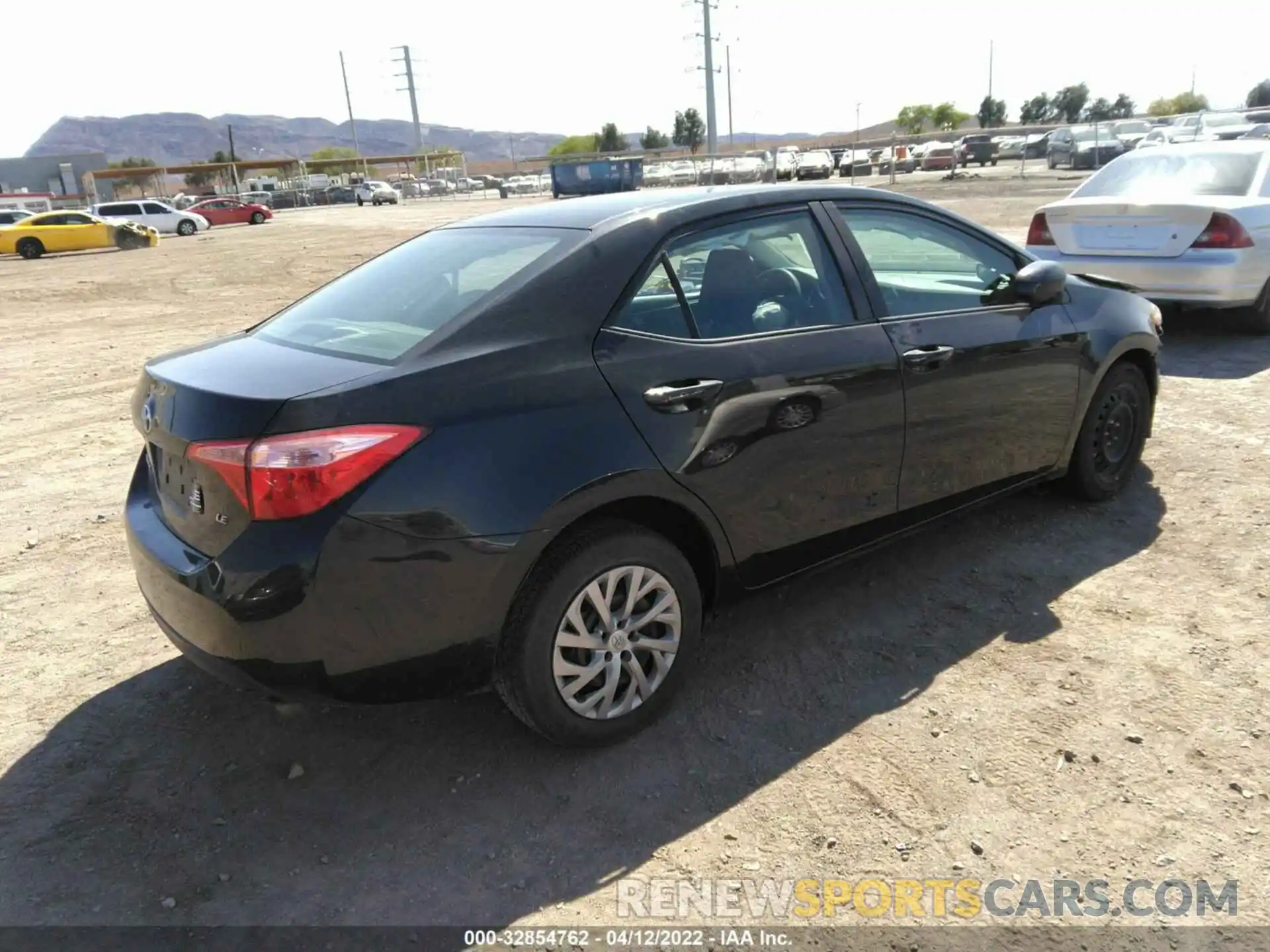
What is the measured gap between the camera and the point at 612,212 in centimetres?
334

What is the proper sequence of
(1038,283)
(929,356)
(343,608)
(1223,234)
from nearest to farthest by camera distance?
(343,608) < (929,356) < (1038,283) < (1223,234)

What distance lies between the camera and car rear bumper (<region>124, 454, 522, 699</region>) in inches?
98.7

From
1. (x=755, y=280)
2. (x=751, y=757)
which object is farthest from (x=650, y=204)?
(x=751, y=757)

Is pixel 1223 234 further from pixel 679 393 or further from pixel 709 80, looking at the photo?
pixel 709 80

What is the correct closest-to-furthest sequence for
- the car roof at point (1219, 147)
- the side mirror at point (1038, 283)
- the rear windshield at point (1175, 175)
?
the side mirror at point (1038, 283) → the rear windshield at point (1175, 175) → the car roof at point (1219, 147)

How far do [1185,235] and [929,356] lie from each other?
5.24m

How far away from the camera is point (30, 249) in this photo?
30906 millimetres

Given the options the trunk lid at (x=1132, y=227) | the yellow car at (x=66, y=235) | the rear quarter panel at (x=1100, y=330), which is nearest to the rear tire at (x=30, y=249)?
the yellow car at (x=66, y=235)

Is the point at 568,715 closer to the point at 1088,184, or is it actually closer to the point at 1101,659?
the point at 1101,659

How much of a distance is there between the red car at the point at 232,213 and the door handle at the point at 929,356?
48302 millimetres

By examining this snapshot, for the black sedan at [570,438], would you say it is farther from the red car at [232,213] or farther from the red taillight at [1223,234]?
the red car at [232,213]

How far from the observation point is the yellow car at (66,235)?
3081 centimetres

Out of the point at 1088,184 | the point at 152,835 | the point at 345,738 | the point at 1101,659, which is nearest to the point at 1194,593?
the point at 1101,659

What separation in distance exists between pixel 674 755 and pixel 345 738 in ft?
3.65
